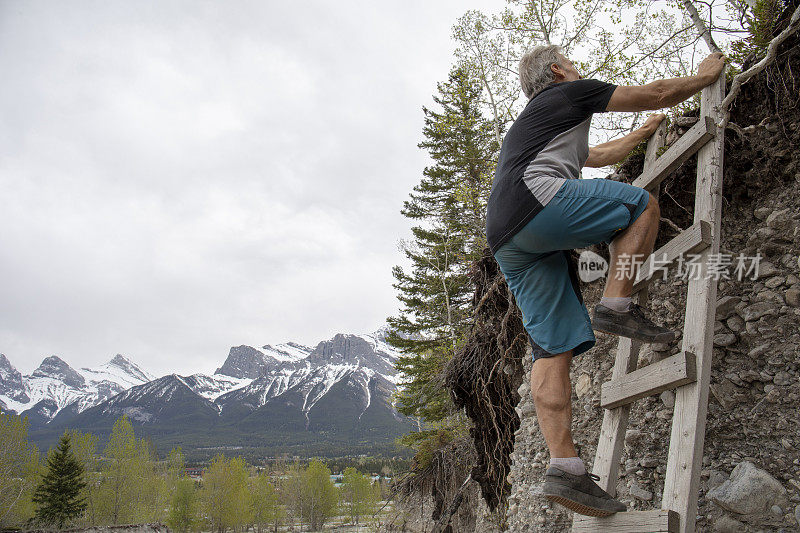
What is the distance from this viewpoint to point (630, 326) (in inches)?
78.1

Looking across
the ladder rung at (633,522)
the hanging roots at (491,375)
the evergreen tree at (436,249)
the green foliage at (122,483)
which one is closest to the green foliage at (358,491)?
the green foliage at (122,483)

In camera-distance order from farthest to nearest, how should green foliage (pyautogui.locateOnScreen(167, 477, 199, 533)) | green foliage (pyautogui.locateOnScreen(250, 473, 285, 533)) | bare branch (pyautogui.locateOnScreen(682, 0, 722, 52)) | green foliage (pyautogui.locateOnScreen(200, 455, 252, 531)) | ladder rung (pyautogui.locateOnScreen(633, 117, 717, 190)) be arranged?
green foliage (pyautogui.locateOnScreen(250, 473, 285, 533))
green foliage (pyautogui.locateOnScreen(200, 455, 252, 531))
green foliage (pyautogui.locateOnScreen(167, 477, 199, 533))
bare branch (pyautogui.locateOnScreen(682, 0, 722, 52))
ladder rung (pyautogui.locateOnScreen(633, 117, 717, 190))

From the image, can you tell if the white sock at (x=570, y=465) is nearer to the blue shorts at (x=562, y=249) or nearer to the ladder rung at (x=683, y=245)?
the blue shorts at (x=562, y=249)

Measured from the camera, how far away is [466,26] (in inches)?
430

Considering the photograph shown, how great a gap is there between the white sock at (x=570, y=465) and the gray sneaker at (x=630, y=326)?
56 centimetres

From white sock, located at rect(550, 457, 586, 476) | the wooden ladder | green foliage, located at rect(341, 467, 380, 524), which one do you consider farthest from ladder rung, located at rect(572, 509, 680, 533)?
green foliage, located at rect(341, 467, 380, 524)

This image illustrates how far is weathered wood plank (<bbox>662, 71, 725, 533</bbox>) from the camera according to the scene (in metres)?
1.58

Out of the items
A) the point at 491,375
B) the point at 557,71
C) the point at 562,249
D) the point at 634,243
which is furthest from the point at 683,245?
the point at 491,375

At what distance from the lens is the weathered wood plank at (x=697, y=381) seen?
1585mm

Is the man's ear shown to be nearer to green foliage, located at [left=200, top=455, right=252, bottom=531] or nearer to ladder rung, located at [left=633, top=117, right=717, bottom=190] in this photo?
ladder rung, located at [left=633, top=117, right=717, bottom=190]

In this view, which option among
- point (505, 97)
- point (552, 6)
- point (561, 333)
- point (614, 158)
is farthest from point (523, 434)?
point (505, 97)

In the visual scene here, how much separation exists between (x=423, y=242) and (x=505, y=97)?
9471mm

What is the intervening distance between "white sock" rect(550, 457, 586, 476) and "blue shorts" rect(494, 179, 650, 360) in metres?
0.44

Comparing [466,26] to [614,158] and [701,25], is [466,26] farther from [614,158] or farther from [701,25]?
[614,158]
